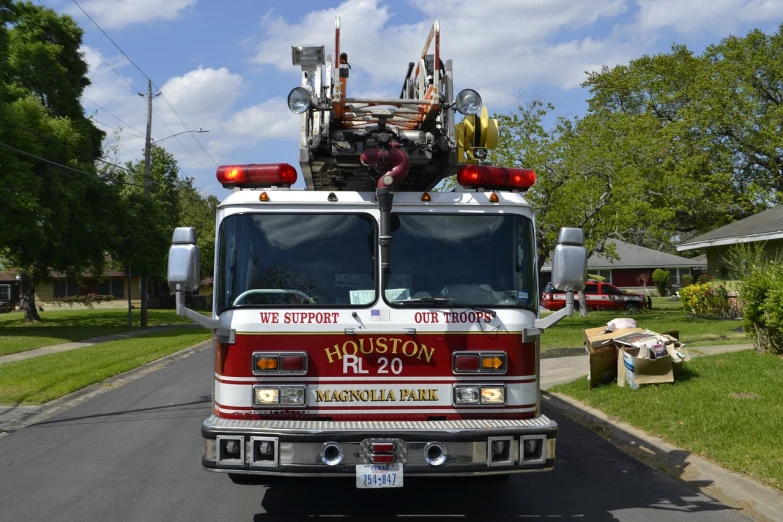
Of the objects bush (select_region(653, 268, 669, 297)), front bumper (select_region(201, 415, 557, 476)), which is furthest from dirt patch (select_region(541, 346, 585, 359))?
bush (select_region(653, 268, 669, 297))

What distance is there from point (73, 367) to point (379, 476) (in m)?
14.3

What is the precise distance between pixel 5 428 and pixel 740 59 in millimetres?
41915

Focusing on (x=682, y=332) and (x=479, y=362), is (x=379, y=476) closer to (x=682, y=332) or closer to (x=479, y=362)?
(x=479, y=362)

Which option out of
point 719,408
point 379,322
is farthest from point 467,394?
point 719,408

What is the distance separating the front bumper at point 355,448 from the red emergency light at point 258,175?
72.2 inches

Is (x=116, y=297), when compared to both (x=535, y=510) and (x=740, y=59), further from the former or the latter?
(x=535, y=510)

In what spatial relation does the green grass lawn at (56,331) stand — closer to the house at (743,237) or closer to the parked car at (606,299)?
the parked car at (606,299)

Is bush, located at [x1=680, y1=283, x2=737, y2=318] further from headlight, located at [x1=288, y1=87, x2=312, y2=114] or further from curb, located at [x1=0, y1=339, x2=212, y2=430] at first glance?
headlight, located at [x1=288, y1=87, x2=312, y2=114]

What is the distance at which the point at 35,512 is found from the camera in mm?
6535

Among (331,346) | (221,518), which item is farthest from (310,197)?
(221,518)

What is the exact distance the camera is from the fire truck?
5.49m

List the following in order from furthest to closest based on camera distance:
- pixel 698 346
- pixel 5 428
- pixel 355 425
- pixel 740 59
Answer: pixel 740 59 < pixel 698 346 < pixel 5 428 < pixel 355 425

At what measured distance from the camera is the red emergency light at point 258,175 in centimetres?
616

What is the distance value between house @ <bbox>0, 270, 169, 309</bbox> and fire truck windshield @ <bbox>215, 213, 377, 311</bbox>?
5469 centimetres
